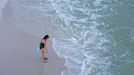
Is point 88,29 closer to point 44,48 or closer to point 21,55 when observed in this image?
point 44,48

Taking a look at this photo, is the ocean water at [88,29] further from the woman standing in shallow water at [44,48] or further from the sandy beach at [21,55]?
the woman standing in shallow water at [44,48]

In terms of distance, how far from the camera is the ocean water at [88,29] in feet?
63.5

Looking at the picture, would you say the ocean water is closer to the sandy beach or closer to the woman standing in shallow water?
the sandy beach

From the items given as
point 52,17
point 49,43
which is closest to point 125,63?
point 49,43

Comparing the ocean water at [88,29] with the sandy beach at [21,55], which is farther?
the ocean water at [88,29]

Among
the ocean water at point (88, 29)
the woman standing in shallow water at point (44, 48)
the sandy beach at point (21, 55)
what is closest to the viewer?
the sandy beach at point (21, 55)

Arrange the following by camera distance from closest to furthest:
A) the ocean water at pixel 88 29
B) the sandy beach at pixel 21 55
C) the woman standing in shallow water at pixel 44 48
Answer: the sandy beach at pixel 21 55 → the woman standing in shallow water at pixel 44 48 → the ocean water at pixel 88 29

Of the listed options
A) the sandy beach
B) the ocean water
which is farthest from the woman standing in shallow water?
the ocean water

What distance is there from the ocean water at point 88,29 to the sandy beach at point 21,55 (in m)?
0.53

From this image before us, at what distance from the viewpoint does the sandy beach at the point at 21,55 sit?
17.9 meters

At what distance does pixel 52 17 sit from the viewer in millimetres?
23141

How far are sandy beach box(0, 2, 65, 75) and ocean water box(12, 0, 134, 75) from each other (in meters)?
0.53

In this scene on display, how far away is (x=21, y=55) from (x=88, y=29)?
Result: 217 inches

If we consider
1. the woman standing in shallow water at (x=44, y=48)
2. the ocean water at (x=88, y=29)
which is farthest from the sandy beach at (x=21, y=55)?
the ocean water at (x=88, y=29)
